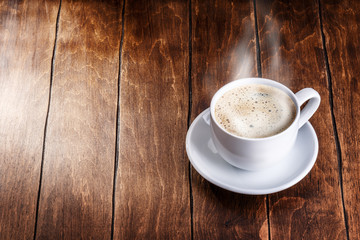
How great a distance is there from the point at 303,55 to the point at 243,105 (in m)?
0.29

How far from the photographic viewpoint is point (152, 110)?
28.9 inches

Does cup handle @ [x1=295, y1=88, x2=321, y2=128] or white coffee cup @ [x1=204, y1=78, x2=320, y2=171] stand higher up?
cup handle @ [x1=295, y1=88, x2=321, y2=128]

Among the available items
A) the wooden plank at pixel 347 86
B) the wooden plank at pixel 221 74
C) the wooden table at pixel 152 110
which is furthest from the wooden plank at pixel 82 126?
the wooden plank at pixel 347 86

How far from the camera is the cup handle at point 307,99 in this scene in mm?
569

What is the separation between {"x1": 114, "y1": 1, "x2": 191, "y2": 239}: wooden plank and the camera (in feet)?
2.05

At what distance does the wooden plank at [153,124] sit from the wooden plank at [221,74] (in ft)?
0.08

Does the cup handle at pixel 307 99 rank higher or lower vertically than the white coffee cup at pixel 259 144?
higher

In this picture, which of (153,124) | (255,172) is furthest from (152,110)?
(255,172)

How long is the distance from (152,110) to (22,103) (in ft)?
0.95

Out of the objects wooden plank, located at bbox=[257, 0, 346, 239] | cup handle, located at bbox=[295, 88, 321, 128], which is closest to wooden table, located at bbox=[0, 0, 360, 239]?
wooden plank, located at bbox=[257, 0, 346, 239]

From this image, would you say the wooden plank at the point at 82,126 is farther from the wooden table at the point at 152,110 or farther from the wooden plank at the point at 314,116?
the wooden plank at the point at 314,116

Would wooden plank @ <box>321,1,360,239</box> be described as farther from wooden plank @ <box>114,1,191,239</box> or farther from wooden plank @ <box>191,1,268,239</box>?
wooden plank @ <box>114,1,191,239</box>

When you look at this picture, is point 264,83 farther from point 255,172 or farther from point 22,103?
point 22,103

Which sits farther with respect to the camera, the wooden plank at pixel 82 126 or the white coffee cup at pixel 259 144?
the wooden plank at pixel 82 126
